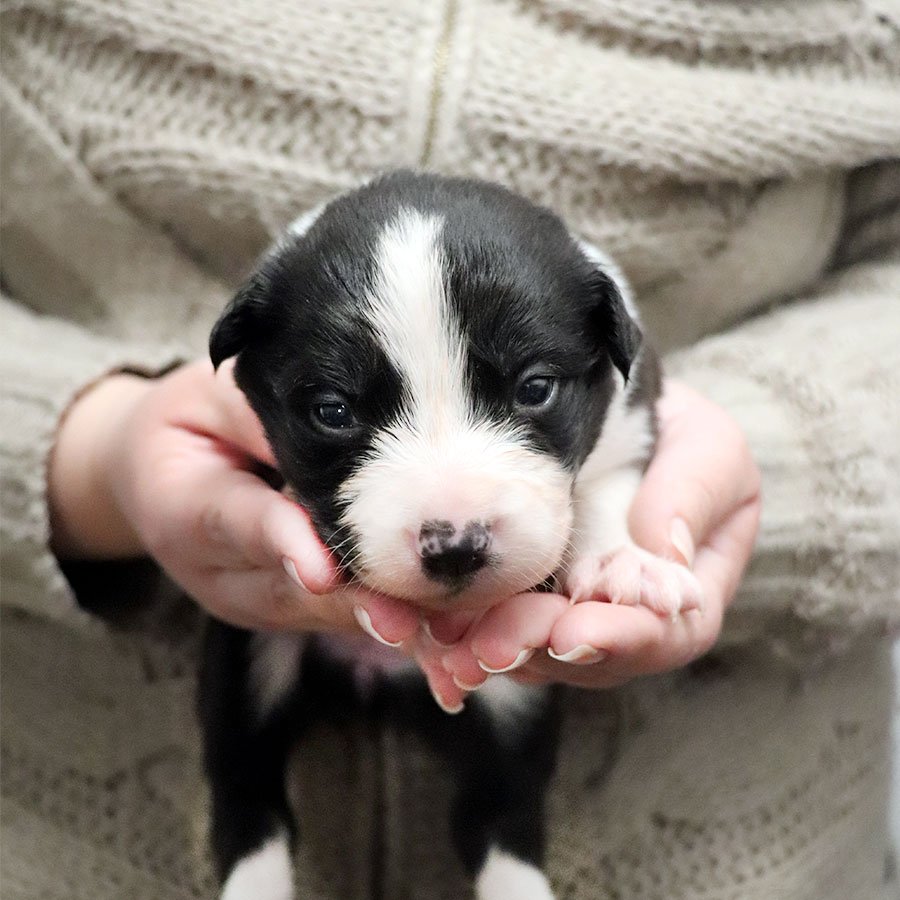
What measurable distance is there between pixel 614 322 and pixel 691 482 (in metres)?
0.24

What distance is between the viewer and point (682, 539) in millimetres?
1118

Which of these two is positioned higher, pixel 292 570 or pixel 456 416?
pixel 456 416

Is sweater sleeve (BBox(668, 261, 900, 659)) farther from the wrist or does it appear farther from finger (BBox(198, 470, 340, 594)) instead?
the wrist

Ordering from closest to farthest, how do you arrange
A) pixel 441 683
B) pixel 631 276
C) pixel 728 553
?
pixel 441 683 → pixel 728 553 → pixel 631 276

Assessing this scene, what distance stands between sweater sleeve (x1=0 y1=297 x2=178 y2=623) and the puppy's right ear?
1.42 feet

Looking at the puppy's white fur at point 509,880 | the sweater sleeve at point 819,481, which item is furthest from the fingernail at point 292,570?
the sweater sleeve at point 819,481

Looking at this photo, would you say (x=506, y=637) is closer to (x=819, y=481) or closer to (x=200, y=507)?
(x=200, y=507)

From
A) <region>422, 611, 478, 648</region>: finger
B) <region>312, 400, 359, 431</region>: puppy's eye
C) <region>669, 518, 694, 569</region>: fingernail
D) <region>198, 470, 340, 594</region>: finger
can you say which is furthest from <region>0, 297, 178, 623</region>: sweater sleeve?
<region>669, 518, 694, 569</region>: fingernail

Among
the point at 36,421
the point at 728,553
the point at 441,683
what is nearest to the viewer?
the point at 441,683

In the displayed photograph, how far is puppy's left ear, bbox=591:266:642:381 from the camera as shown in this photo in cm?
109

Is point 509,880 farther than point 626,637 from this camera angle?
Yes

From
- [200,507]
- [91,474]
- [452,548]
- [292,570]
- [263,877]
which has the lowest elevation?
[263,877]

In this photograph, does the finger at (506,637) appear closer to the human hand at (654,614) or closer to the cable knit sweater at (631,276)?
the human hand at (654,614)

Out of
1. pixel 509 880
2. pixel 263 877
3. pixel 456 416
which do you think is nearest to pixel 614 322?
pixel 456 416
